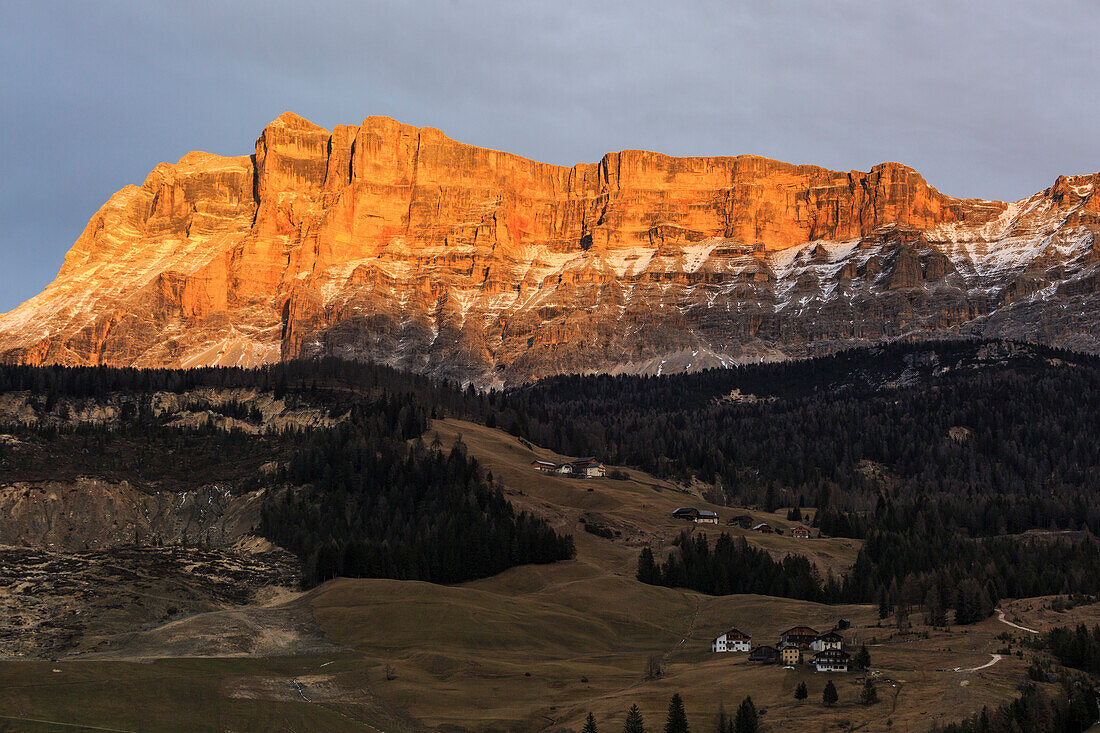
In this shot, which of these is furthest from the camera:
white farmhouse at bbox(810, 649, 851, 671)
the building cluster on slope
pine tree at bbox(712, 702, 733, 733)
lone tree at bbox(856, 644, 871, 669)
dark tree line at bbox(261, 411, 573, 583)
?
dark tree line at bbox(261, 411, 573, 583)

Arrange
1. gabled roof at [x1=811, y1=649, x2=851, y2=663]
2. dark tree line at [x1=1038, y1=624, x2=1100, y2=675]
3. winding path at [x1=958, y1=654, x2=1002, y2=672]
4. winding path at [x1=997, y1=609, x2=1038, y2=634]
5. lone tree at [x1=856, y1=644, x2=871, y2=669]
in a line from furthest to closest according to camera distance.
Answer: winding path at [x1=997, y1=609, x2=1038, y2=634]
gabled roof at [x1=811, y1=649, x2=851, y2=663]
lone tree at [x1=856, y1=644, x2=871, y2=669]
dark tree line at [x1=1038, y1=624, x2=1100, y2=675]
winding path at [x1=958, y1=654, x2=1002, y2=672]

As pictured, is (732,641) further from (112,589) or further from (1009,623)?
(112,589)

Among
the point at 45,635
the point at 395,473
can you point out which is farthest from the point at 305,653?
the point at 395,473

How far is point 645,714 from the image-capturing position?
278 feet

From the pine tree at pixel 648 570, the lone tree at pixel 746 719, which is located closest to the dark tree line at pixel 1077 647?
the lone tree at pixel 746 719

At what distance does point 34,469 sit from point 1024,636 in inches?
5507

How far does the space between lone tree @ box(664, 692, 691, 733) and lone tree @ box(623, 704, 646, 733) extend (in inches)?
63.8

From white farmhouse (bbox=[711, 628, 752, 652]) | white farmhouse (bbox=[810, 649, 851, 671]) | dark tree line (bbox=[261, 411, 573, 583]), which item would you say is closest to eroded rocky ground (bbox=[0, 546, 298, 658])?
dark tree line (bbox=[261, 411, 573, 583])

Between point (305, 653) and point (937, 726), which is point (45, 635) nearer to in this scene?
point (305, 653)

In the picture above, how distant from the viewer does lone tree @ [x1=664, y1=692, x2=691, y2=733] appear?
79.6 metres

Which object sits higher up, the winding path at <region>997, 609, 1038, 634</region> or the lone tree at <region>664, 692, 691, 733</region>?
the winding path at <region>997, 609, 1038, 634</region>

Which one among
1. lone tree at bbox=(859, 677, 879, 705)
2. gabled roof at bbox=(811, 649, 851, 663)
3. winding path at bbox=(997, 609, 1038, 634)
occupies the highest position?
winding path at bbox=(997, 609, 1038, 634)

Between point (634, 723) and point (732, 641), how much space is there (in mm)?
37445

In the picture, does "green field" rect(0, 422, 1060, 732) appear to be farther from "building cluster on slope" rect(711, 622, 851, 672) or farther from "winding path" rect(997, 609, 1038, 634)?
"building cluster on slope" rect(711, 622, 851, 672)
